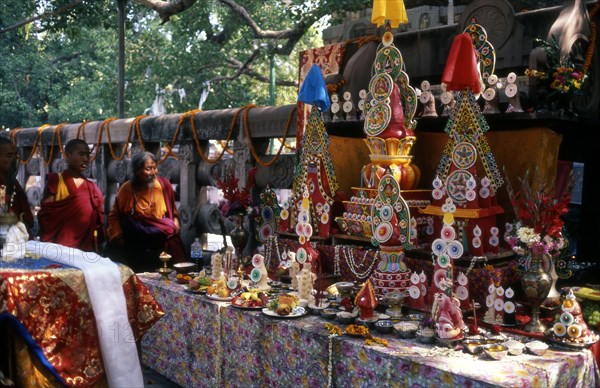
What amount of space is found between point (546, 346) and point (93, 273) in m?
2.43

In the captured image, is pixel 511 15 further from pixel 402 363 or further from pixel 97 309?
pixel 97 309

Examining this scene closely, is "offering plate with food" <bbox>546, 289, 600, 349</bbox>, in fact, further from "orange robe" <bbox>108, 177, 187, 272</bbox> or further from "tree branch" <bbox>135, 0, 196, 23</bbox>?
"tree branch" <bbox>135, 0, 196, 23</bbox>

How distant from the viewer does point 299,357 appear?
3.53 m

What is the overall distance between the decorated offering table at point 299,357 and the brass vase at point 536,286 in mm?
320

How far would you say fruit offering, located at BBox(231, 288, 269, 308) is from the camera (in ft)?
13.0

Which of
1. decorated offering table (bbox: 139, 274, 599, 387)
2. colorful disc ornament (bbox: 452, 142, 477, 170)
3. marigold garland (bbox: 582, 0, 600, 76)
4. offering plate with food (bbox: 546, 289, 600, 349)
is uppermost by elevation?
marigold garland (bbox: 582, 0, 600, 76)

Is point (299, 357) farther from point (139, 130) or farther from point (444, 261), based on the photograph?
point (139, 130)

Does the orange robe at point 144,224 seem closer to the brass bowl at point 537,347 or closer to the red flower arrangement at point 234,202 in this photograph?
the red flower arrangement at point 234,202

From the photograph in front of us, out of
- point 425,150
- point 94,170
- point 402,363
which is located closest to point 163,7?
point 94,170

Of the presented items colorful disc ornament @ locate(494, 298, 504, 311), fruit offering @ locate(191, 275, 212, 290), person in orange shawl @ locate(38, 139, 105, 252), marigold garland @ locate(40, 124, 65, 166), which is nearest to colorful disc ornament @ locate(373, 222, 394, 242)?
colorful disc ornament @ locate(494, 298, 504, 311)

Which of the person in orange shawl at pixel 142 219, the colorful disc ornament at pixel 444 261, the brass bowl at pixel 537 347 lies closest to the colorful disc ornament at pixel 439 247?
the colorful disc ornament at pixel 444 261

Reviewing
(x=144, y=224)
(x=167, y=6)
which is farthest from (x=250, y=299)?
(x=167, y=6)

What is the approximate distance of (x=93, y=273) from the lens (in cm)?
343

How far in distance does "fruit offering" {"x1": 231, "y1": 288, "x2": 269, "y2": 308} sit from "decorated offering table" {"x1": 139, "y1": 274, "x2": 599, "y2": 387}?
0.06 meters
